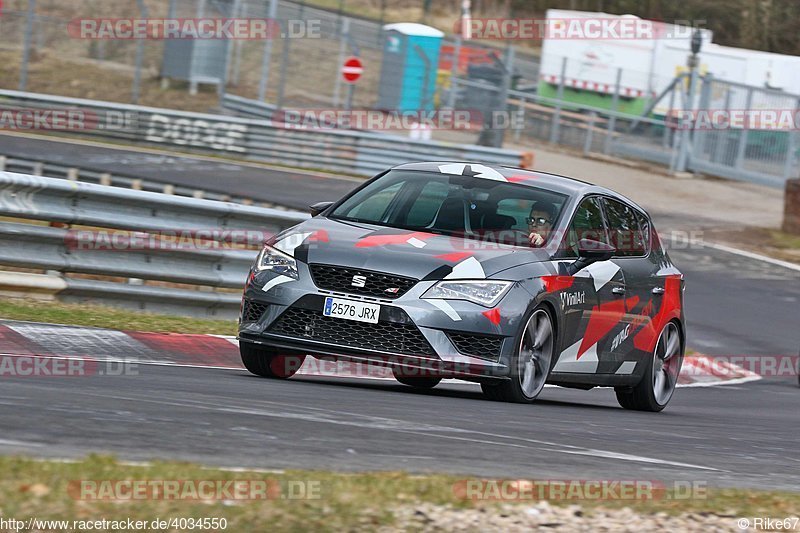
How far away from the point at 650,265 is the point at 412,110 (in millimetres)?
23105

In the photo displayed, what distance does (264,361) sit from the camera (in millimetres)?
9172

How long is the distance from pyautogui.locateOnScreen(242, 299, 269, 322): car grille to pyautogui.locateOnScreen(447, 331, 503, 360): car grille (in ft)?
3.88

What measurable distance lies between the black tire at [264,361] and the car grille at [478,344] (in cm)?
108

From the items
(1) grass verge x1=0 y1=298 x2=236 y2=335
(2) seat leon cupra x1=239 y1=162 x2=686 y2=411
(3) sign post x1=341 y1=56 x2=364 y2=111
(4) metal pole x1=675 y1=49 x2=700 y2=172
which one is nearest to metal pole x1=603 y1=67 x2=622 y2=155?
(4) metal pole x1=675 y1=49 x2=700 y2=172

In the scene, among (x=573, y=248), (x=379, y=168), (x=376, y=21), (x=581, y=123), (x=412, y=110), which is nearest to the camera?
(x=573, y=248)

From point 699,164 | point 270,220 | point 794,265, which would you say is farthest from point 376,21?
point 270,220

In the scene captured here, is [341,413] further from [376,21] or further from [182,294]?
[376,21]

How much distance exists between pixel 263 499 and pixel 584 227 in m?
5.44

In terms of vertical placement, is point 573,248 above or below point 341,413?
above

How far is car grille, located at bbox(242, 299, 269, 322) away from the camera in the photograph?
8805 millimetres

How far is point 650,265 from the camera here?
1083 cm

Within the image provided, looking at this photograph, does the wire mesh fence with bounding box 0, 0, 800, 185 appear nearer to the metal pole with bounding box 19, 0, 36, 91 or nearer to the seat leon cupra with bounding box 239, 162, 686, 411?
the metal pole with bounding box 19, 0, 36, 91

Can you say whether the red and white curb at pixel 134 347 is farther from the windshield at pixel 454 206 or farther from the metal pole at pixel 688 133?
the metal pole at pixel 688 133

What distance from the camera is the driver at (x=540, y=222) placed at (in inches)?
368
